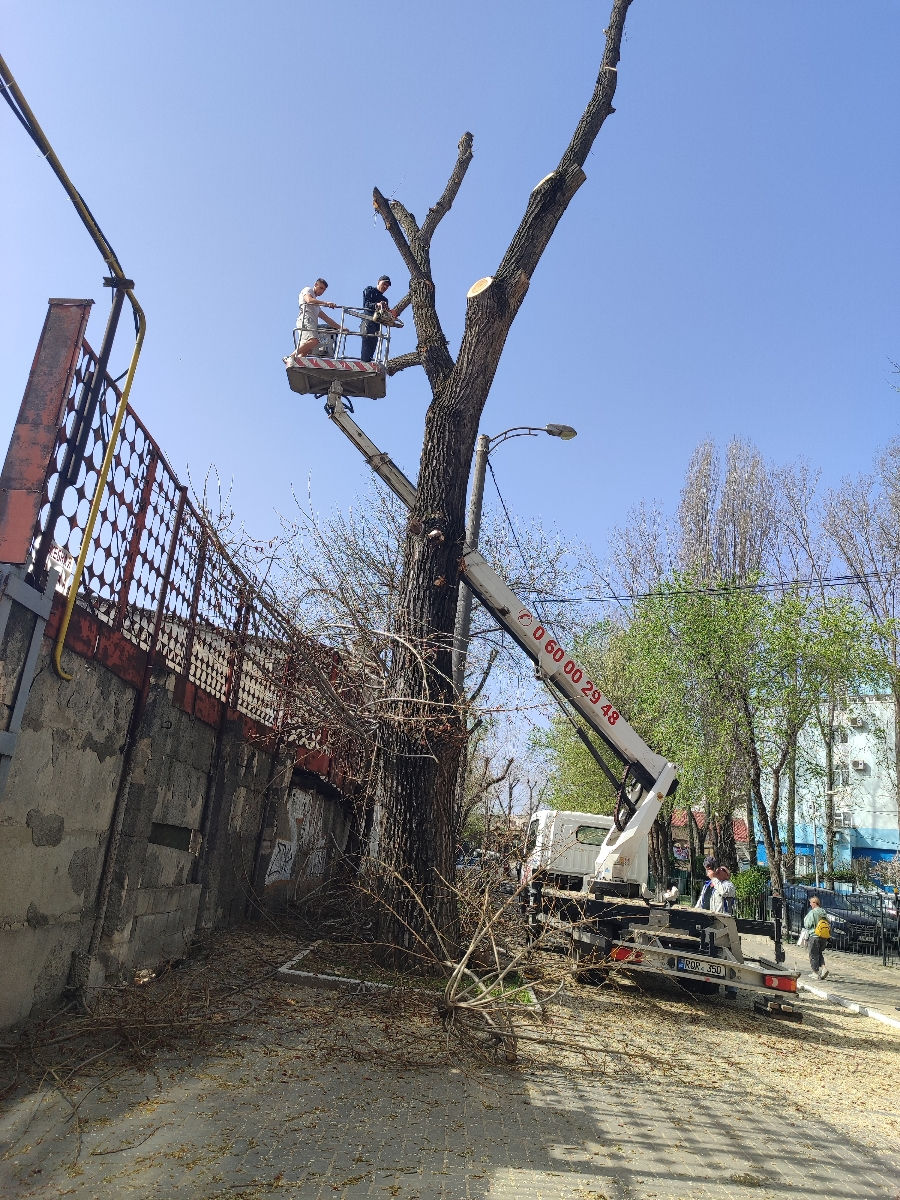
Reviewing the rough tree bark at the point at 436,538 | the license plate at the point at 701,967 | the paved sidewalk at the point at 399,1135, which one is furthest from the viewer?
the license plate at the point at 701,967

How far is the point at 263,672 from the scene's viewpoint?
9.02 metres

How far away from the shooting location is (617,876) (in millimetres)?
10594

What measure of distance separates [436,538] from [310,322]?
3.10 metres

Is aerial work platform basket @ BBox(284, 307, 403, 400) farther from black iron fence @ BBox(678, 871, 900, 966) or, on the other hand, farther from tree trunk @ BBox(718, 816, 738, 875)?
tree trunk @ BBox(718, 816, 738, 875)

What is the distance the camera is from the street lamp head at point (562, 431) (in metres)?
13.2

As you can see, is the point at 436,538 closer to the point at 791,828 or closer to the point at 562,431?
the point at 562,431

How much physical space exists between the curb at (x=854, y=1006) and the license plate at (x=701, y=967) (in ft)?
5.33

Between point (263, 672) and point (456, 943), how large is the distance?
3468 millimetres

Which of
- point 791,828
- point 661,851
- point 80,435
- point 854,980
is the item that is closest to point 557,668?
point 80,435

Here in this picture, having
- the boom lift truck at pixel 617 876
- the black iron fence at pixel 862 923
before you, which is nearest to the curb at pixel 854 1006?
the boom lift truck at pixel 617 876

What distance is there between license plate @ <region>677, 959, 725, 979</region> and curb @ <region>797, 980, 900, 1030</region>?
163 centimetres

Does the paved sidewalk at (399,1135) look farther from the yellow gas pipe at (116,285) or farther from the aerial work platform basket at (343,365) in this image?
the aerial work platform basket at (343,365)

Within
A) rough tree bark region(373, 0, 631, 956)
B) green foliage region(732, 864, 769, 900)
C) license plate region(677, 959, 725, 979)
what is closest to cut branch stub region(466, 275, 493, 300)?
rough tree bark region(373, 0, 631, 956)

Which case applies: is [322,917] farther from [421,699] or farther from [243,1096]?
[243,1096]
